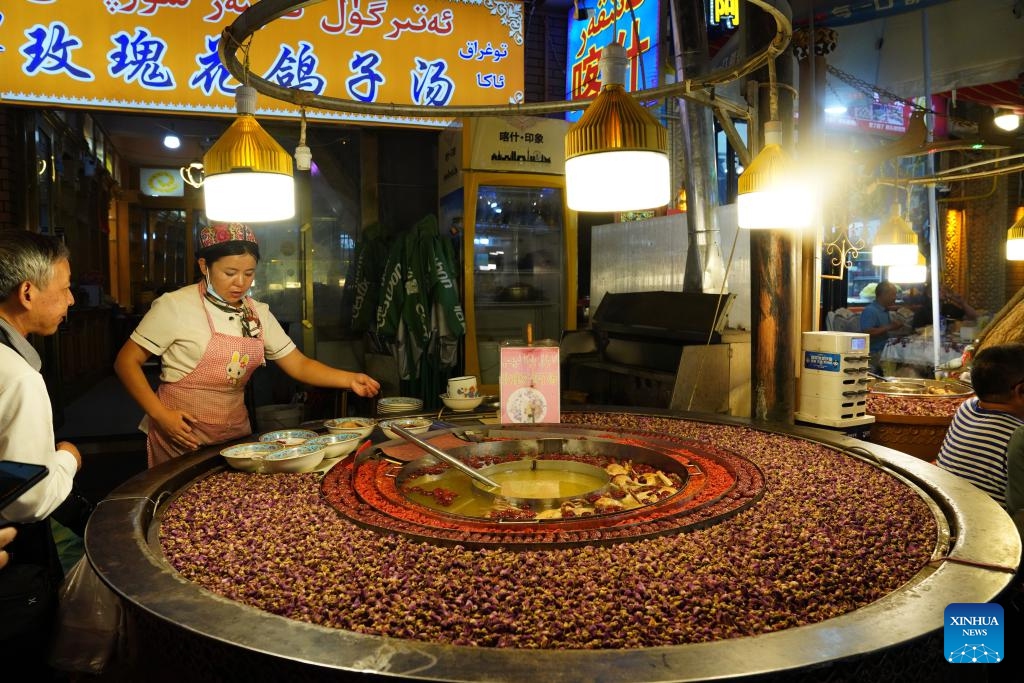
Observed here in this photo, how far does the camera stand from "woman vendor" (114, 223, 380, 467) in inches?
130

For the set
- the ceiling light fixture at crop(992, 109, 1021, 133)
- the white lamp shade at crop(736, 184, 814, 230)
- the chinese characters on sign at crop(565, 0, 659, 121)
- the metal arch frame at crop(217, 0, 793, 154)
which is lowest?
the white lamp shade at crop(736, 184, 814, 230)

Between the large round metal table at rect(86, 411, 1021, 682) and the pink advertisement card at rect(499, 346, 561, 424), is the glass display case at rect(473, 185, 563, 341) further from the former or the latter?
the large round metal table at rect(86, 411, 1021, 682)

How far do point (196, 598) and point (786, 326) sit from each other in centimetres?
344

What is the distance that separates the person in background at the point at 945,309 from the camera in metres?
9.23

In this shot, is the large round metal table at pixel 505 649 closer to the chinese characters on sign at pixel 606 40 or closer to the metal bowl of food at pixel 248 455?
the metal bowl of food at pixel 248 455

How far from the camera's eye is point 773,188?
107 inches

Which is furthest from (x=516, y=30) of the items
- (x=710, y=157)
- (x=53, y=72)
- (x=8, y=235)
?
(x=8, y=235)

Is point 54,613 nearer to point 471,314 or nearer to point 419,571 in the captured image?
point 419,571

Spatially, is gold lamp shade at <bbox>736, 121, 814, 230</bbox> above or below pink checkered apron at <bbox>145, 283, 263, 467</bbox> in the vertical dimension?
above

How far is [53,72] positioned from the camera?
14.9 ft

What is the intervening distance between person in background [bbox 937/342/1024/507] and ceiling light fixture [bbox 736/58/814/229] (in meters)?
1.40

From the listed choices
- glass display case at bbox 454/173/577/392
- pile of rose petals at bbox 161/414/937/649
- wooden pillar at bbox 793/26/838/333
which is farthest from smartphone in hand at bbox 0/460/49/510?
glass display case at bbox 454/173/577/392

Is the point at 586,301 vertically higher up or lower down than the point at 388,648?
higher up

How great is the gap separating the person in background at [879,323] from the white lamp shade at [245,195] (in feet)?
26.2
